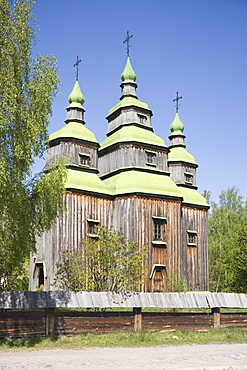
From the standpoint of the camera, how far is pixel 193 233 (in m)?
30.2

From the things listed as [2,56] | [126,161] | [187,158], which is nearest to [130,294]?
[2,56]

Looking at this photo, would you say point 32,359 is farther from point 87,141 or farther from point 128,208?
point 87,141

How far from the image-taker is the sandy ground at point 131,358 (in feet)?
28.7

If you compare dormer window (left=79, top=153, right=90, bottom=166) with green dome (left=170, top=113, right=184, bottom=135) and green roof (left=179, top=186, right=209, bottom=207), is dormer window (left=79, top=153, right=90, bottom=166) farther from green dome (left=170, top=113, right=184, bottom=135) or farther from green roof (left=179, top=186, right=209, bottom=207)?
green dome (left=170, top=113, right=184, bottom=135)

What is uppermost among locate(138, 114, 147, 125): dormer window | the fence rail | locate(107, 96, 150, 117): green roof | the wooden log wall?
locate(107, 96, 150, 117): green roof

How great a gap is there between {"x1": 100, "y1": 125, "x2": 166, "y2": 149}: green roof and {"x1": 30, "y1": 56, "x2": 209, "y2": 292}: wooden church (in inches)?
2.6

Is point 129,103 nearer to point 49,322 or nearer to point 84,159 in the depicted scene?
point 84,159

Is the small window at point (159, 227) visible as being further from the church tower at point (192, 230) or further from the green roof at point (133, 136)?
the green roof at point (133, 136)

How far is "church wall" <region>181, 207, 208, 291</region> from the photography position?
2869cm

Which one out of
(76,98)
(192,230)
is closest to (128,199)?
(192,230)

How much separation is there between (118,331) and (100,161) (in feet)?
62.2

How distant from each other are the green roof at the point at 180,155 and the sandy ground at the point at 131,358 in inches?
991

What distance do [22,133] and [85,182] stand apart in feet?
45.7

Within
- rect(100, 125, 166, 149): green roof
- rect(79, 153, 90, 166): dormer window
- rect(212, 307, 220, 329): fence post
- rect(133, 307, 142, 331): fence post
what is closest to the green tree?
rect(133, 307, 142, 331): fence post
